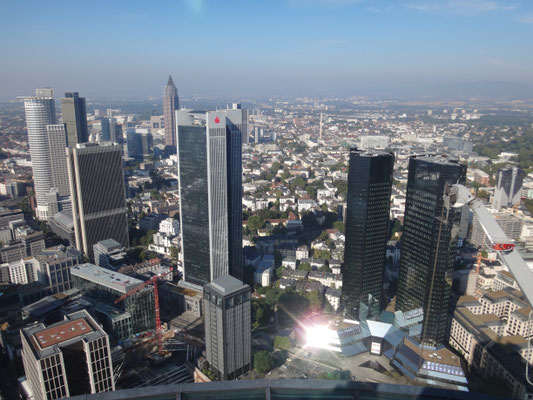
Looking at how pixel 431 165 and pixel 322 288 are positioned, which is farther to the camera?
pixel 322 288

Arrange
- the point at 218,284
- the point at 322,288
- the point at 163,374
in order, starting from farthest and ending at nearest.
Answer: the point at 322,288 < the point at 163,374 < the point at 218,284

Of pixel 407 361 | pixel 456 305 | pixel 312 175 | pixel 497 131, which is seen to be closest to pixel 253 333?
pixel 407 361

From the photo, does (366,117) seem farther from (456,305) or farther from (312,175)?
(456,305)

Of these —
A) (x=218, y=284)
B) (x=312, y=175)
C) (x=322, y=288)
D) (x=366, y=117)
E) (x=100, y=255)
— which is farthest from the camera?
(x=366, y=117)

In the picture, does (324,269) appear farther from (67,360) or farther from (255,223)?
(67,360)

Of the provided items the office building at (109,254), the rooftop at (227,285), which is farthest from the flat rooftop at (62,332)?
the office building at (109,254)

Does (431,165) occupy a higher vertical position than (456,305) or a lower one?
higher

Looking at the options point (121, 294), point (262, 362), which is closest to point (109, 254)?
point (121, 294)
